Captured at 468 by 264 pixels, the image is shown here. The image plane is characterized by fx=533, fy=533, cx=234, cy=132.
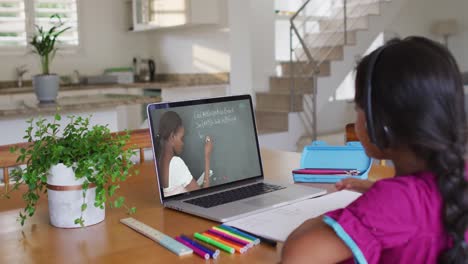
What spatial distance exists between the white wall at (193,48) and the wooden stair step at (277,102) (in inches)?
40.8

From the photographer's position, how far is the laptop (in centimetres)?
126

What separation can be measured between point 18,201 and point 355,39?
18.0ft

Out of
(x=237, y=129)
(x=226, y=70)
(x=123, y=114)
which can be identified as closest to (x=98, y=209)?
(x=237, y=129)

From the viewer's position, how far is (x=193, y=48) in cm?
544

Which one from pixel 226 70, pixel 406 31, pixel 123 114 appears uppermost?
pixel 406 31

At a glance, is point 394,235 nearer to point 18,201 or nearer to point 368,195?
point 368,195

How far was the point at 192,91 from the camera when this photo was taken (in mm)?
5031

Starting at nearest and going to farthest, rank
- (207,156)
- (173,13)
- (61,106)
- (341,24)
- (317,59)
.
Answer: (207,156), (61,106), (173,13), (317,59), (341,24)

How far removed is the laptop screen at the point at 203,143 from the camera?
1.28 m

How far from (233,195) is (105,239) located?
366 millimetres

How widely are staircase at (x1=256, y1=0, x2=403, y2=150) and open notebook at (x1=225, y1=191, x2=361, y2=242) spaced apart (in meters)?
4.17

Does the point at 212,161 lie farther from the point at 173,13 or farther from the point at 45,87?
the point at 173,13

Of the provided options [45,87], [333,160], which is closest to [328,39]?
[45,87]

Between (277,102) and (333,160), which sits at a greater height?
(333,160)
